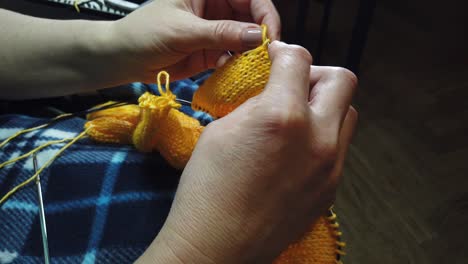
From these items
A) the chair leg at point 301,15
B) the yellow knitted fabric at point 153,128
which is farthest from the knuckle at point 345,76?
the chair leg at point 301,15

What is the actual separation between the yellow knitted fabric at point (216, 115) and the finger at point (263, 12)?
9 centimetres

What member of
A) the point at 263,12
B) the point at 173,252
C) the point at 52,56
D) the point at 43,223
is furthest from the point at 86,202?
the point at 263,12

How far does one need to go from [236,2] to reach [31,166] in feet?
1.37

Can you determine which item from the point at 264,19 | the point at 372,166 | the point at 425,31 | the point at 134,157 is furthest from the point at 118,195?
the point at 425,31

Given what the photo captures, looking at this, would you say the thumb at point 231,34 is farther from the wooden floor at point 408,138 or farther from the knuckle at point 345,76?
the wooden floor at point 408,138

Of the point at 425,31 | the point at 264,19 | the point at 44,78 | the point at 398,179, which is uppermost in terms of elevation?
the point at 264,19

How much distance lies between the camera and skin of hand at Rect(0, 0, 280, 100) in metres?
0.62

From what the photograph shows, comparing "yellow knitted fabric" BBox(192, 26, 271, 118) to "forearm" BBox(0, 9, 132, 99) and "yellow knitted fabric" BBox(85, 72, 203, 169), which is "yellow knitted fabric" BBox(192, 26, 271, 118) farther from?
"forearm" BBox(0, 9, 132, 99)

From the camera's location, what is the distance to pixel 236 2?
69 centimetres

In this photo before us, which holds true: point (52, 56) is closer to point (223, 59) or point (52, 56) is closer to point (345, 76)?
point (223, 59)

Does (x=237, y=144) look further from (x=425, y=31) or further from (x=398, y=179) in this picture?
(x=425, y=31)

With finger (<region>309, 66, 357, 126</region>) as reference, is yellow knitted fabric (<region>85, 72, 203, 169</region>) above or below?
below

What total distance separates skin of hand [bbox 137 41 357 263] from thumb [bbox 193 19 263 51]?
101 millimetres

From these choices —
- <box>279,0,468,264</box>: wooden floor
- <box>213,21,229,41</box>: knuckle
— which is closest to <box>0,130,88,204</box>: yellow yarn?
<box>213,21,229,41</box>: knuckle
